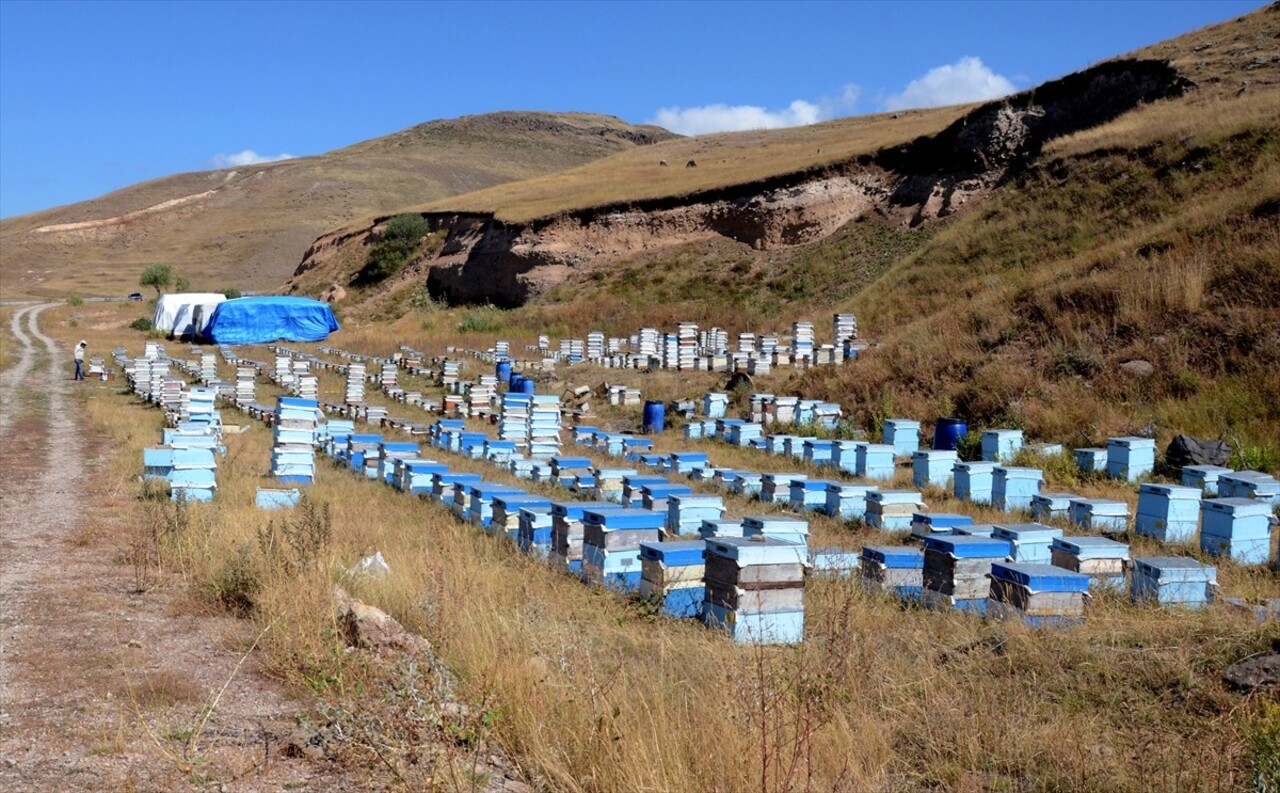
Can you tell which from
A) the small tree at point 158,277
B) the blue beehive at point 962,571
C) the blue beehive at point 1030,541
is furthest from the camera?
the small tree at point 158,277

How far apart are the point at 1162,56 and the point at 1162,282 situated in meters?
21.0

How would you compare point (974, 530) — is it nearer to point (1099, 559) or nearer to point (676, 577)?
point (1099, 559)

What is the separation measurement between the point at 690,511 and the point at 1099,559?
3.45m

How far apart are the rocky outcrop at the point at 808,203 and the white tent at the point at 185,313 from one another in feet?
35.9

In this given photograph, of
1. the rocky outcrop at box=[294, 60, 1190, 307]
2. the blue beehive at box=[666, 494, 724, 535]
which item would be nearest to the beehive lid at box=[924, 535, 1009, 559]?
the blue beehive at box=[666, 494, 724, 535]

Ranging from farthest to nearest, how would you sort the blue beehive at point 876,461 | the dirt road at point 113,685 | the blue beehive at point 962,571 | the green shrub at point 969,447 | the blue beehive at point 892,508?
1. the green shrub at point 969,447
2. the blue beehive at point 876,461
3. the blue beehive at point 892,508
4. the blue beehive at point 962,571
5. the dirt road at point 113,685

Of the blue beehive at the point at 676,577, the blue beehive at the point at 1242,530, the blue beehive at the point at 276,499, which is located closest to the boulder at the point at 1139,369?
the blue beehive at the point at 1242,530

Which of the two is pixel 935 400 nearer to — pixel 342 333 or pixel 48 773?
pixel 48 773

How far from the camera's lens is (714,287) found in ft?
132

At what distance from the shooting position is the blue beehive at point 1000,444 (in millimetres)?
14234

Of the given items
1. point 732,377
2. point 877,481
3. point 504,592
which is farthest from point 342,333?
point 504,592

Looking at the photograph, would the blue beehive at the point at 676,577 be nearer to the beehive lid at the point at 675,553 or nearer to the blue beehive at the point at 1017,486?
the beehive lid at the point at 675,553

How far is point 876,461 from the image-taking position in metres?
13.6

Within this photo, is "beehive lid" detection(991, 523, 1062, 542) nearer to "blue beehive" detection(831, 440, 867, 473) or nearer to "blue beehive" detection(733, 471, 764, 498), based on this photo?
"blue beehive" detection(733, 471, 764, 498)
